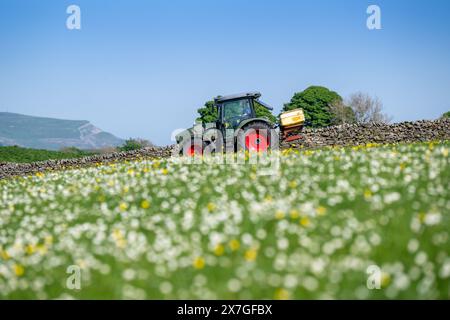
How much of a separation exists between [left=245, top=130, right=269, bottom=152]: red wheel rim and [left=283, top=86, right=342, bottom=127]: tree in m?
48.3

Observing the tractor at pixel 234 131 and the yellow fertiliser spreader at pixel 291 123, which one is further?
the yellow fertiliser spreader at pixel 291 123

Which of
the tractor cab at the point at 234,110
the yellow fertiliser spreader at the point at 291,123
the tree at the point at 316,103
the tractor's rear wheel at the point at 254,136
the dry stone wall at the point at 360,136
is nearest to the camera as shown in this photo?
the tractor's rear wheel at the point at 254,136

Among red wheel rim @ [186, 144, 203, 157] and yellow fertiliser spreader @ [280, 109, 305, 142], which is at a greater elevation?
yellow fertiliser spreader @ [280, 109, 305, 142]

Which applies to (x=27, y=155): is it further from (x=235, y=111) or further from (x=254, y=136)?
(x=254, y=136)

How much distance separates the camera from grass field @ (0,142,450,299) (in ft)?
19.1

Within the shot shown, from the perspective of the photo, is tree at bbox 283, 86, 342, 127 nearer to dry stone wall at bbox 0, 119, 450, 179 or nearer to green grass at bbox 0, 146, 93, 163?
green grass at bbox 0, 146, 93, 163

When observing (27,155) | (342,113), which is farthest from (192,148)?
(342,113)

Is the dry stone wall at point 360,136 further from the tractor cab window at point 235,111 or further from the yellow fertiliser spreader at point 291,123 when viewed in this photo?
the tractor cab window at point 235,111

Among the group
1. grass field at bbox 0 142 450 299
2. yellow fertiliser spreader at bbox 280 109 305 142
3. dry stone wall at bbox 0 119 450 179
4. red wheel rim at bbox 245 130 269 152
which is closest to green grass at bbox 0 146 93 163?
dry stone wall at bbox 0 119 450 179

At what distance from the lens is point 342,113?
64.5 m

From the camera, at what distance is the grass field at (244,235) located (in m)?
5.82

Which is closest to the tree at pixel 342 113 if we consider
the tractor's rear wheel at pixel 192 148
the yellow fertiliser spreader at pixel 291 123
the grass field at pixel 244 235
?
the yellow fertiliser spreader at pixel 291 123

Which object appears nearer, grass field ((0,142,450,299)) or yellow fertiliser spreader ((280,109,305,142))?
grass field ((0,142,450,299))
